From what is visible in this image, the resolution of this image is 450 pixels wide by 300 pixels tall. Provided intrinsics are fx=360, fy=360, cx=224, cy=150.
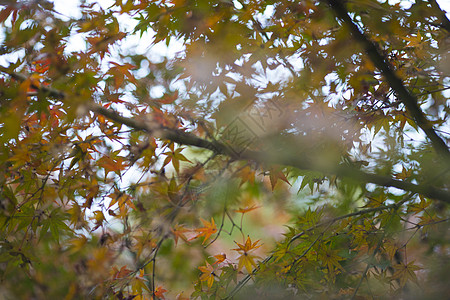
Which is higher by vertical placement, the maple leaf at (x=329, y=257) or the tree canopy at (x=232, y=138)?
the tree canopy at (x=232, y=138)

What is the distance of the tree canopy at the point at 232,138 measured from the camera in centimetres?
89

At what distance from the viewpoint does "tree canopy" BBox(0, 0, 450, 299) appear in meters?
0.89

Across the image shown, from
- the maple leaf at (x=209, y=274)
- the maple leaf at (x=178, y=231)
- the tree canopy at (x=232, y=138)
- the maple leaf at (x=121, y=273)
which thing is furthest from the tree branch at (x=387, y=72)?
the maple leaf at (x=121, y=273)

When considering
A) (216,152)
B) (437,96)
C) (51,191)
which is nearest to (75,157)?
(51,191)

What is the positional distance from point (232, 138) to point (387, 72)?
424mm

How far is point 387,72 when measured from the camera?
91 cm

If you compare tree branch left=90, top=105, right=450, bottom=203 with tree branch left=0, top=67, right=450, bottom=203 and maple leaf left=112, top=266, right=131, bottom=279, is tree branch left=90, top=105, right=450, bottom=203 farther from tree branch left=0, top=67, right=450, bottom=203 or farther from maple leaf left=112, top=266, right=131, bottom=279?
maple leaf left=112, top=266, right=131, bottom=279

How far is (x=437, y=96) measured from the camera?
4.52ft

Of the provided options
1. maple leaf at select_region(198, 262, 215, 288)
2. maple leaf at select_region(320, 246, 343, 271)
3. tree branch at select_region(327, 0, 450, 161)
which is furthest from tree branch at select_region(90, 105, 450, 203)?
maple leaf at select_region(198, 262, 215, 288)

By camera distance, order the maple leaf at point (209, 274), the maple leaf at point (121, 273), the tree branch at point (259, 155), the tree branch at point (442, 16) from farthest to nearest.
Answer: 1. the maple leaf at point (209, 274)
2. the maple leaf at point (121, 273)
3. the tree branch at point (442, 16)
4. the tree branch at point (259, 155)

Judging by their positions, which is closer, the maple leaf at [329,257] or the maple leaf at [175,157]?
the maple leaf at [175,157]

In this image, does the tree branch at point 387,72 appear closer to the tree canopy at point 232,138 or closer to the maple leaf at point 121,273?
the tree canopy at point 232,138

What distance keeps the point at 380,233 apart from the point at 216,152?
696 mm

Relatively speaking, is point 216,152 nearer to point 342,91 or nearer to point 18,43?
point 342,91
